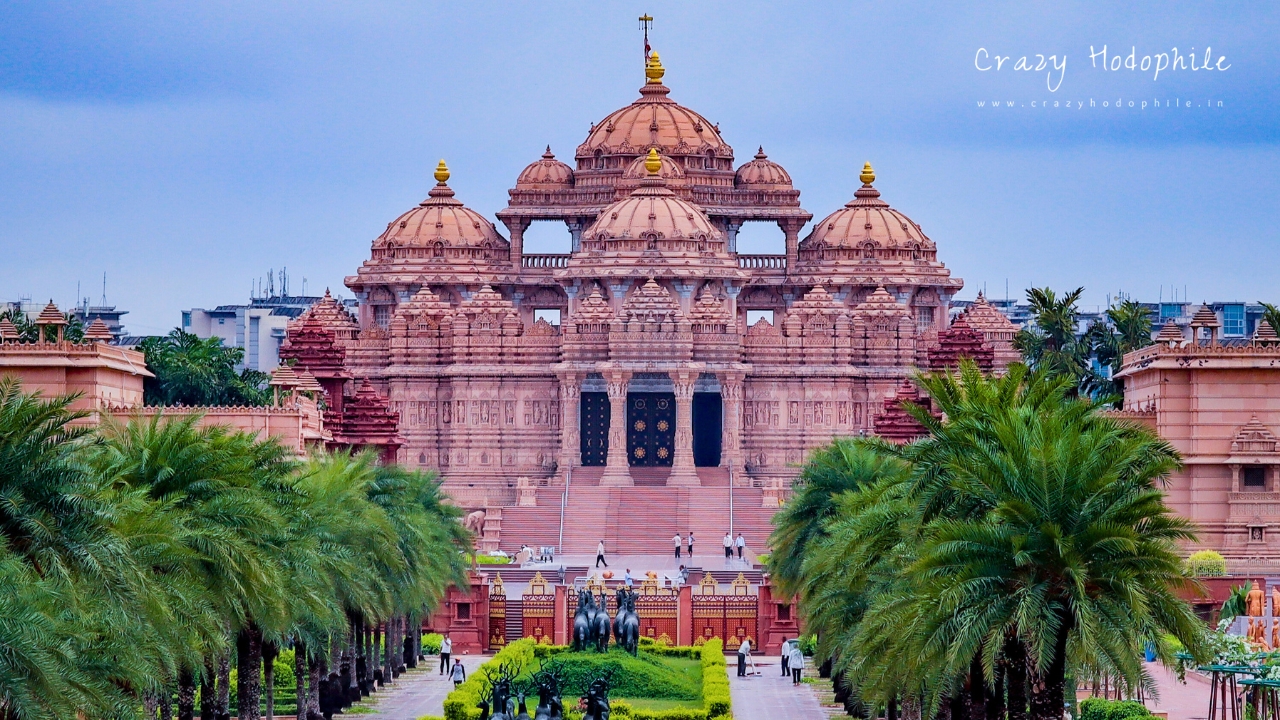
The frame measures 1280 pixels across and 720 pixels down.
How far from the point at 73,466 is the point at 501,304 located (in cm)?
7630

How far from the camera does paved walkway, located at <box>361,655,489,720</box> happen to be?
63.3 m

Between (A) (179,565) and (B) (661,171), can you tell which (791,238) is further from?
(A) (179,565)

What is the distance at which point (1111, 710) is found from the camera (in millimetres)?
51625

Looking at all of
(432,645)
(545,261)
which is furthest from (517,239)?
(432,645)

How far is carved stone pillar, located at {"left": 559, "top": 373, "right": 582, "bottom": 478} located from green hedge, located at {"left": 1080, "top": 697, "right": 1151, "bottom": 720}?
58651 mm

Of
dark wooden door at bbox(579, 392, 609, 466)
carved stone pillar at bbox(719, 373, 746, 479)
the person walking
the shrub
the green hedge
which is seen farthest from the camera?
dark wooden door at bbox(579, 392, 609, 466)

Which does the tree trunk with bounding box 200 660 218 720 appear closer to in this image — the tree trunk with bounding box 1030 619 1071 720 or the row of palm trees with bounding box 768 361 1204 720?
the row of palm trees with bounding box 768 361 1204 720

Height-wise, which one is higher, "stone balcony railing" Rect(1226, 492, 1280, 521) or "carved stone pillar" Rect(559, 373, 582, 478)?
"carved stone pillar" Rect(559, 373, 582, 478)

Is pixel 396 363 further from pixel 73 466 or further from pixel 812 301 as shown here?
pixel 73 466

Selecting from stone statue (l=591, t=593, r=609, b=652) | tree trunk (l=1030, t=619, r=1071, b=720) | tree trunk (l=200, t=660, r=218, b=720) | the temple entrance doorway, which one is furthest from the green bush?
tree trunk (l=1030, t=619, r=1071, b=720)

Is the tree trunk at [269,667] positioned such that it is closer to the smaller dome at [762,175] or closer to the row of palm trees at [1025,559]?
the row of palm trees at [1025,559]

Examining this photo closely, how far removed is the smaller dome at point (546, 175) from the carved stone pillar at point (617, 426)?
67.1 feet

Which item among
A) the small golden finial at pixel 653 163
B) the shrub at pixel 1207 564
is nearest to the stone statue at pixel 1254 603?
the shrub at pixel 1207 564

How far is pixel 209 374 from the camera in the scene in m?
112
